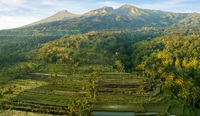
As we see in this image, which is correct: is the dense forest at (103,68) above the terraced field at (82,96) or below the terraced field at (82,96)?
above

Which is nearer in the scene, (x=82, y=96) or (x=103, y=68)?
(x=82, y=96)

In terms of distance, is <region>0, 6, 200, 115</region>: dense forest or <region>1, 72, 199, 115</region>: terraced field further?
<region>0, 6, 200, 115</region>: dense forest

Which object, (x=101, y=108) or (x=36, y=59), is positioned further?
(x=36, y=59)

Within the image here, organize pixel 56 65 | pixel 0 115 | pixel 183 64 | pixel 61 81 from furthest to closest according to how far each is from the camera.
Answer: pixel 56 65 < pixel 183 64 < pixel 61 81 < pixel 0 115

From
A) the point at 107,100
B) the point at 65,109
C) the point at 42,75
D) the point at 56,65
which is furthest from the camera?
the point at 56,65

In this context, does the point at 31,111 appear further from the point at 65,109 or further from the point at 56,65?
the point at 56,65

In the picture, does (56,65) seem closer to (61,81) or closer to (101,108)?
(61,81)

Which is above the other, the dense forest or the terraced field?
the dense forest

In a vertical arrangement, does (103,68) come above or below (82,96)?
above

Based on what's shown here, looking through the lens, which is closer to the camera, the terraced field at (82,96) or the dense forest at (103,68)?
the terraced field at (82,96)

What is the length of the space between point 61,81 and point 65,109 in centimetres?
3407

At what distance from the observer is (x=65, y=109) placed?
75.2 m

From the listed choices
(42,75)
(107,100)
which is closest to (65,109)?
(107,100)

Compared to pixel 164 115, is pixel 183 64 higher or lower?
higher
